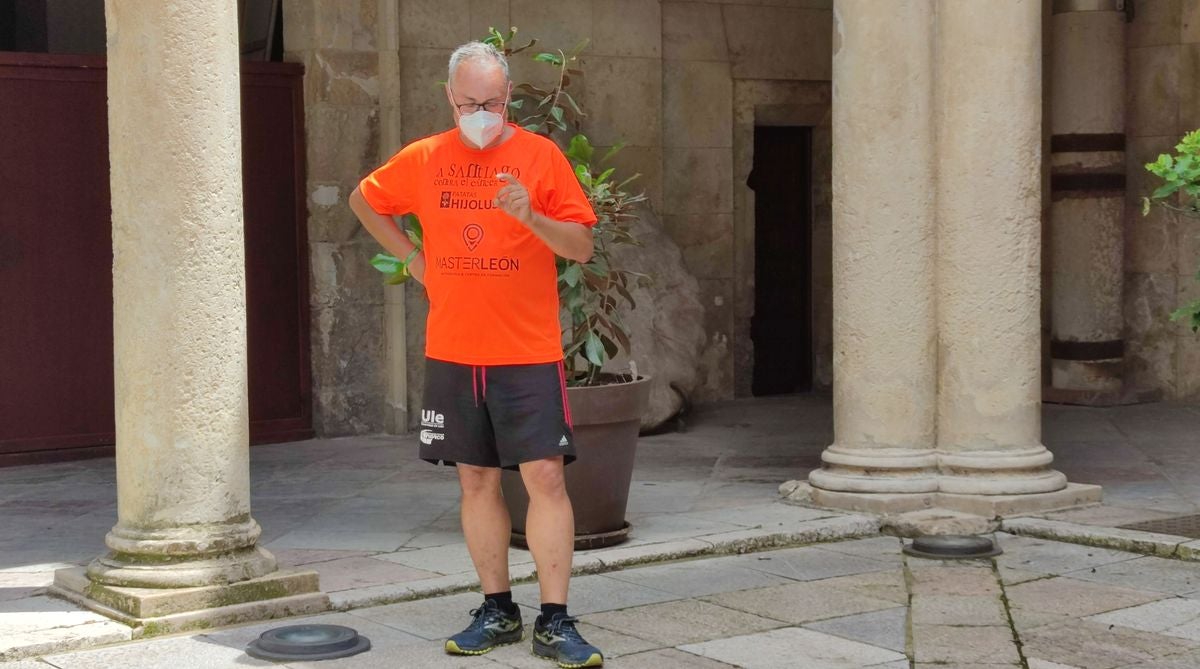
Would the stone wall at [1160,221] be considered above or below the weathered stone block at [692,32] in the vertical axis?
below

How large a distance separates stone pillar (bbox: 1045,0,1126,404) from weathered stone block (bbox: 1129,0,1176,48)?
186 mm

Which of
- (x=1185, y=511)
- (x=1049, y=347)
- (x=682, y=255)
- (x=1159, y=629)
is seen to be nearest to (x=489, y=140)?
(x=1159, y=629)

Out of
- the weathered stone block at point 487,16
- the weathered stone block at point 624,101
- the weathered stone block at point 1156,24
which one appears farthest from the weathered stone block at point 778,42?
the weathered stone block at point 1156,24

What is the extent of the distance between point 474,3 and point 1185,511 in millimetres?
5196

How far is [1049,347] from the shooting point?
11.6m

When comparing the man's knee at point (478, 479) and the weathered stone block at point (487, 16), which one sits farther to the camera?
the weathered stone block at point (487, 16)

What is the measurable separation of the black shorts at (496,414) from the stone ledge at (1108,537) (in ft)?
8.97

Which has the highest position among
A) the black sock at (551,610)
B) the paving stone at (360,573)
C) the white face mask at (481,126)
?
the white face mask at (481,126)

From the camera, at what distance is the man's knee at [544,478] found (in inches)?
192

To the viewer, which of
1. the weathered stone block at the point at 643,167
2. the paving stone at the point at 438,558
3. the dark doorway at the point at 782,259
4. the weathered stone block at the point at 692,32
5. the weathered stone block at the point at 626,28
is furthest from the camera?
the dark doorway at the point at 782,259

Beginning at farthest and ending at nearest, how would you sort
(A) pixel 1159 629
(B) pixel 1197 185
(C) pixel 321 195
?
(C) pixel 321 195 → (B) pixel 1197 185 → (A) pixel 1159 629

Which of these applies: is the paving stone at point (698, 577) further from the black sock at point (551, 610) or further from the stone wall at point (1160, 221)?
the stone wall at point (1160, 221)

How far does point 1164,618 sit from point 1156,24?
6694 mm

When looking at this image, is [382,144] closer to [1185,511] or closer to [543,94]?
Result: [543,94]
